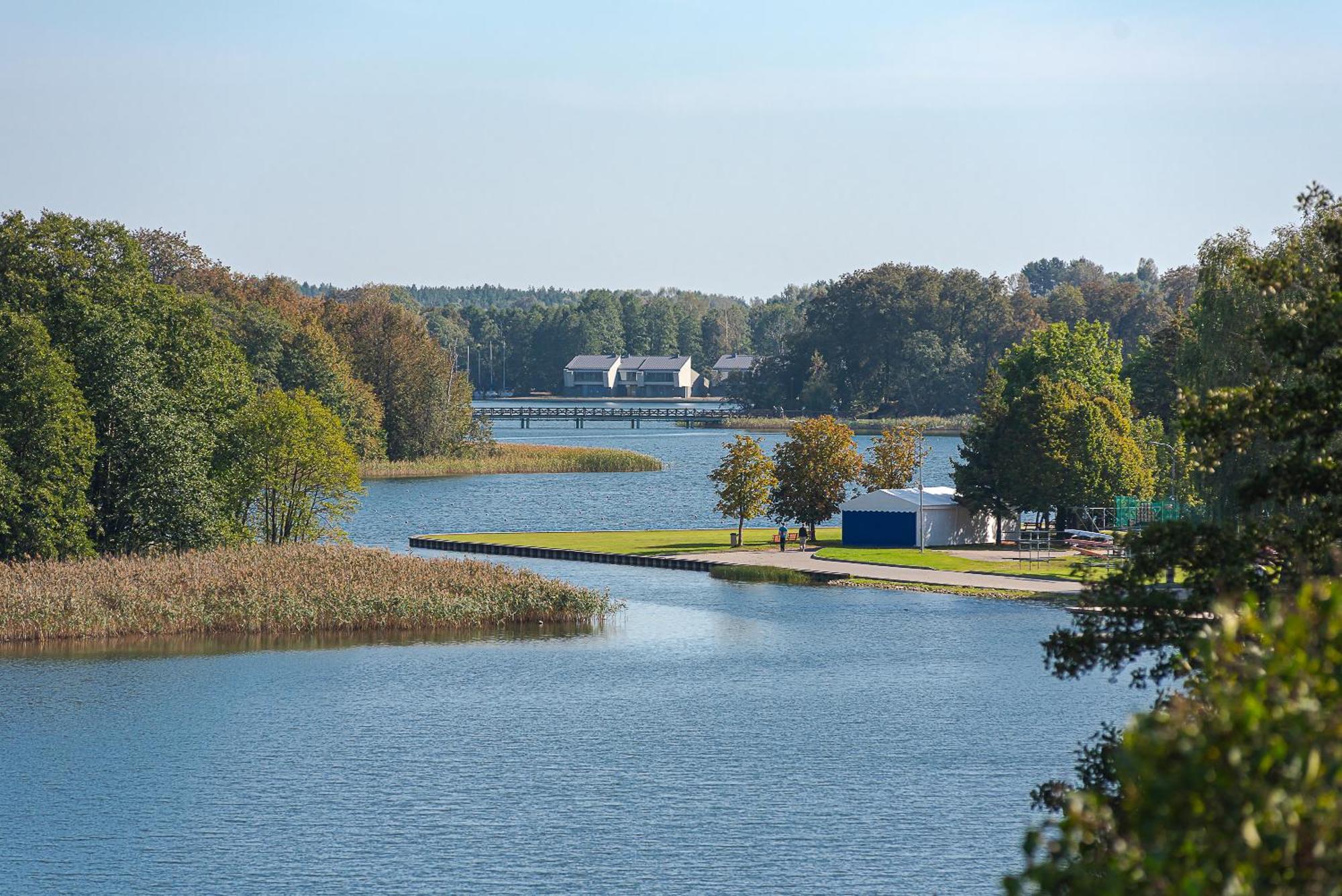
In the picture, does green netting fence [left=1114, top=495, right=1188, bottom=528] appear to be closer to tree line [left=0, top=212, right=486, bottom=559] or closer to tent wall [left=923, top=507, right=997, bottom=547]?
tent wall [left=923, top=507, right=997, bottom=547]

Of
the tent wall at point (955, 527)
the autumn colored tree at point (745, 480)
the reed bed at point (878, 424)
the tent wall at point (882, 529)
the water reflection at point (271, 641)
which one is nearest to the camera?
the water reflection at point (271, 641)

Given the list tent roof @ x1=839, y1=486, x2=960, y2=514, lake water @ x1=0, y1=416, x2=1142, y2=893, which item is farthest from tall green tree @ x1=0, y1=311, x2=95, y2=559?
tent roof @ x1=839, y1=486, x2=960, y2=514

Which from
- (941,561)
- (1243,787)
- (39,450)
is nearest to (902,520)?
(941,561)

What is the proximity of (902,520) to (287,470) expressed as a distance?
28.1 m

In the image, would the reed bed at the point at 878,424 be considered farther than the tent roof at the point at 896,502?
Yes

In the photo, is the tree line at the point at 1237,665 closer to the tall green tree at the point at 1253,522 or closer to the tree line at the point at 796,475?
the tall green tree at the point at 1253,522

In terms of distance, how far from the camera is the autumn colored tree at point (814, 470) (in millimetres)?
76375

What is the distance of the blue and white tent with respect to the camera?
243 ft

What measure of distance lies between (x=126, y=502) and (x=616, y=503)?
4764cm

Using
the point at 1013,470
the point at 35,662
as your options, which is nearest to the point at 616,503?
the point at 1013,470

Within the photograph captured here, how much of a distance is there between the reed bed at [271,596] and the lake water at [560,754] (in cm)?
101

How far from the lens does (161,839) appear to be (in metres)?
31.4

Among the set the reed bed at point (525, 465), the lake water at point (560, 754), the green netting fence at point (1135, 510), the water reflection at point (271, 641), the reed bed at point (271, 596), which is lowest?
the lake water at point (560, 754)

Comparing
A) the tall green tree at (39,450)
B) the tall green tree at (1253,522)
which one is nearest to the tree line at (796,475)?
the tall green tree at (39,450)
